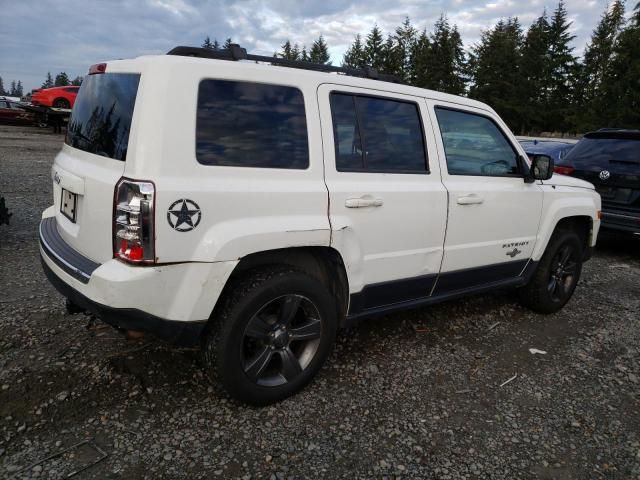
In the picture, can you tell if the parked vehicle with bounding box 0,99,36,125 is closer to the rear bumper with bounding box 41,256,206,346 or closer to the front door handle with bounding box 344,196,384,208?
the rear bumper with bounding box 41,256,206,346

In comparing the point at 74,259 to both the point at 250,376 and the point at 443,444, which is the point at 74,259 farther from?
the point at 443,444

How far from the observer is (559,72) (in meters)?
50.9

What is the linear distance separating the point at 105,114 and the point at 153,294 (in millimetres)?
1044

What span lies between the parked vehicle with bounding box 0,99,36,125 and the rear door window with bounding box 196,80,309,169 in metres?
23.2

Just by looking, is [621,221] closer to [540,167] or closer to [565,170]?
[565,170]

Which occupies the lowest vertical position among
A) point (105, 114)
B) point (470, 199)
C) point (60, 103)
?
point (470, 199)

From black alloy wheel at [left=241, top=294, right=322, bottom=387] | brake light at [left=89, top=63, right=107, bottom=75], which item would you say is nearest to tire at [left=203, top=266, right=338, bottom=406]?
black alloy wheel at [left=241, top=294, right=322, bottom=387]

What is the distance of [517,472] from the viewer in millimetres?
2367

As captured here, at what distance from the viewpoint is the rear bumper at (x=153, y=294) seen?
2186 mm

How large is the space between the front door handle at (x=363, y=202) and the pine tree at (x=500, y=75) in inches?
2066

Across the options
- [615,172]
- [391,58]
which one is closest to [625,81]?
[391,58]

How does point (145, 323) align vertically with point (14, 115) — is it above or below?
below

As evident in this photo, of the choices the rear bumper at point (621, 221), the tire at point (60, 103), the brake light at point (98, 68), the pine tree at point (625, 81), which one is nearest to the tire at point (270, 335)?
the brake light at point (98, 68)

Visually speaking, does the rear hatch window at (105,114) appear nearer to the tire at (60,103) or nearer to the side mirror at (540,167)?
the side mirror at (540,167)
